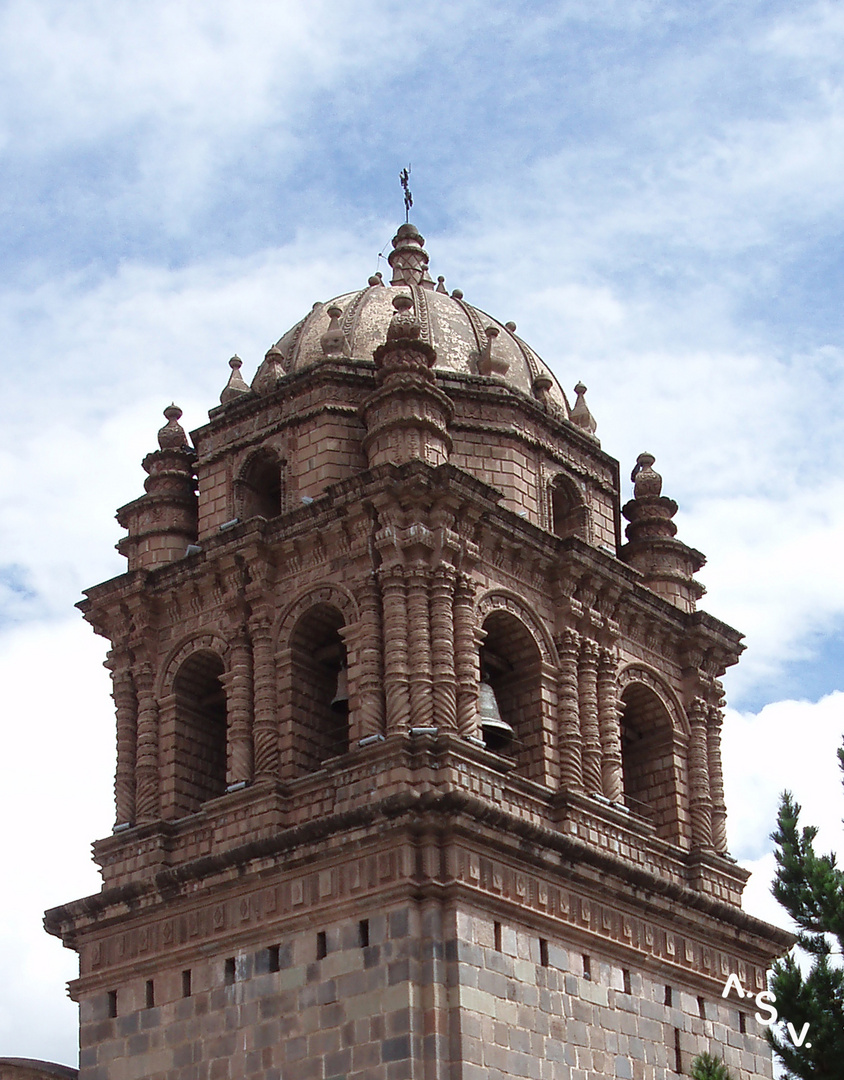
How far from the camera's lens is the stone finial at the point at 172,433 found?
28672 mm

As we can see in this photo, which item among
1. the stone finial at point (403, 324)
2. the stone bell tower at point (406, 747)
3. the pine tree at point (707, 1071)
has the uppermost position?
the stone finial at point (403, 324)

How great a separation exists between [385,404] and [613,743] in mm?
5407

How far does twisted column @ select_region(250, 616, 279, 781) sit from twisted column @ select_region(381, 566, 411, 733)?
1.90 meters

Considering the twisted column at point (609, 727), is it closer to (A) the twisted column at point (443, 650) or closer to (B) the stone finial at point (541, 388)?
(A) the twisted column at point (443, 650)

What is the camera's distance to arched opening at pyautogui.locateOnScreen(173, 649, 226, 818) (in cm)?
2558

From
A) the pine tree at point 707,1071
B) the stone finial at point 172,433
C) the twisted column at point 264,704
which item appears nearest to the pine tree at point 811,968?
the pine tree at point 707,1071

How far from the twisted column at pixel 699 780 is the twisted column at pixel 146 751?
292 inches

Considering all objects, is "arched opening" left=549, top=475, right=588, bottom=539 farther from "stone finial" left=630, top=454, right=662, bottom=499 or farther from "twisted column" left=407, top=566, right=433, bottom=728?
"twisted column" left=407, top=566, right=433, bottom=728

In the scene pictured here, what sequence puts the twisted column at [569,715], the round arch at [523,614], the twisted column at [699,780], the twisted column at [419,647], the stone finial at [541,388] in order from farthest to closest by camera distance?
1. the stone finial at [541,388]
2. the twisted column at [699,780]
3. the round arch at [523,614]
4. the twisted column at [569,715]
5. the twisted column at [419,647]

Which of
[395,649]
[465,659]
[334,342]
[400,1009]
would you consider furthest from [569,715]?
[334,342]

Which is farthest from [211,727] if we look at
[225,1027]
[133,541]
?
[225,1027]

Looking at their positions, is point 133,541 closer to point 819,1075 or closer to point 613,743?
point 613,743

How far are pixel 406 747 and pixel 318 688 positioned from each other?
2.97 metres

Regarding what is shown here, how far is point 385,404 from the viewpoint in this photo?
996 inches
